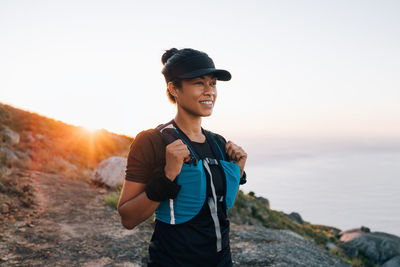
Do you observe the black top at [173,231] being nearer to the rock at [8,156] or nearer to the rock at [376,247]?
the rock at [8,156]

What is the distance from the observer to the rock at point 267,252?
19.2 ft

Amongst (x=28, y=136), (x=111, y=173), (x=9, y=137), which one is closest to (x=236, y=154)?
Answer: (x=111, y=173)

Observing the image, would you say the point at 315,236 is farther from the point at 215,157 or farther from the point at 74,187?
the point at 215,157

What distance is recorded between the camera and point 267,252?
6.28m

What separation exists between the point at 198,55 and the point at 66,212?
292 inches

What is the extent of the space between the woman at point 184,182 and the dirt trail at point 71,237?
393 cm

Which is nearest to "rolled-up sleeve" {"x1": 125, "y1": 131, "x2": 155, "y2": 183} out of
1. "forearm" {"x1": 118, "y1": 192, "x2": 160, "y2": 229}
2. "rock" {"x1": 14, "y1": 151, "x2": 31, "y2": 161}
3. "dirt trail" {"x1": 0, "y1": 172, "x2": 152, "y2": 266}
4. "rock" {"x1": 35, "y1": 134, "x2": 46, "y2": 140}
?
"forearm" {"x1": 118, "y1": 192, "x2": 160, "y2": 229}

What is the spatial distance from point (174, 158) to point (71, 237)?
18.4 ft

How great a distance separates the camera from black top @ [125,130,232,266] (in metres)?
1.81

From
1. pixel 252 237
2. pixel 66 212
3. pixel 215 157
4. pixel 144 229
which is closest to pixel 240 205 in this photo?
pixel 252 237

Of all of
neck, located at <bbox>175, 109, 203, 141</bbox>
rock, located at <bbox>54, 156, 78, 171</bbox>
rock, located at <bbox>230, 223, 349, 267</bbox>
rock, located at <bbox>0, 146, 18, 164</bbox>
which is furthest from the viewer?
rock, located at <bbox>54, 156, 78, 171</bbox>

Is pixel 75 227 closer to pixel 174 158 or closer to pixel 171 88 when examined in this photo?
pixel 171 88

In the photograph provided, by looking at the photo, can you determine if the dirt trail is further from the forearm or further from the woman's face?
the woman's face

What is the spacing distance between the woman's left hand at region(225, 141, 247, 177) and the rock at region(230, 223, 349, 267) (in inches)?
160
